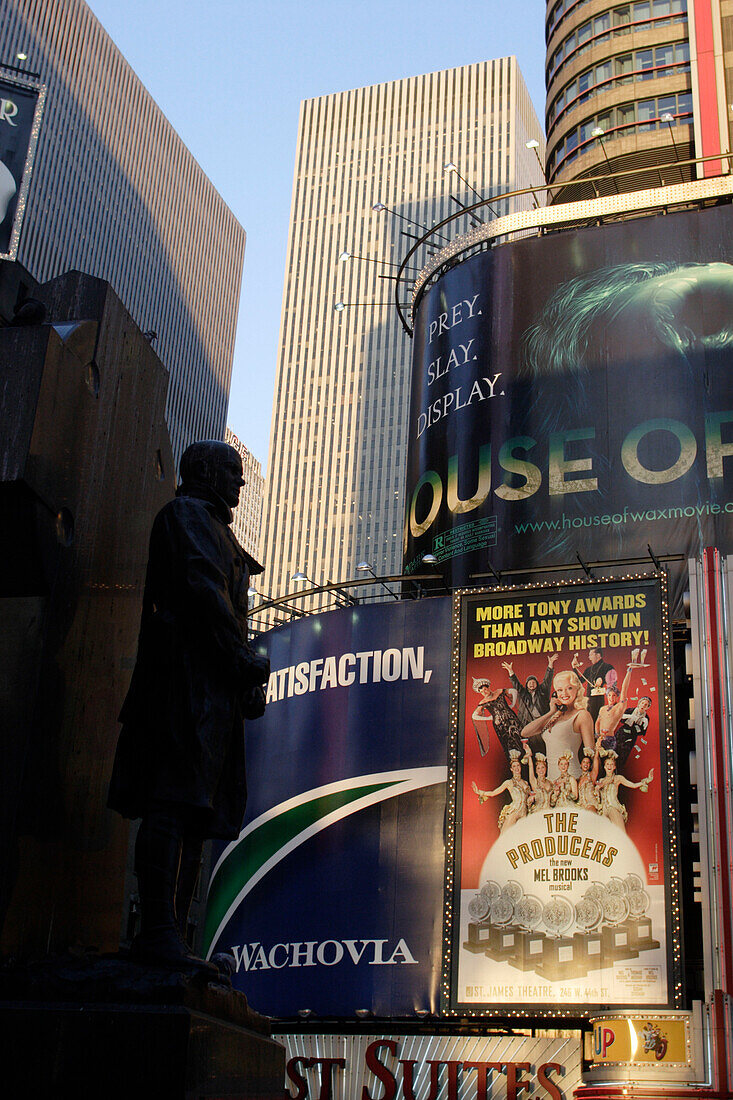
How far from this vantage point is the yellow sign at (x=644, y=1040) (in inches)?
884

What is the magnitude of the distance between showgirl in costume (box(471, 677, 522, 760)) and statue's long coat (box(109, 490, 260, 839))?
19.8 metres

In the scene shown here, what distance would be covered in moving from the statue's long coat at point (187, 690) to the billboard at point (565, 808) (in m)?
18.6

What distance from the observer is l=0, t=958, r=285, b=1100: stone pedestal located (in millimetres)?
4633

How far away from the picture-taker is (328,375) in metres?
130

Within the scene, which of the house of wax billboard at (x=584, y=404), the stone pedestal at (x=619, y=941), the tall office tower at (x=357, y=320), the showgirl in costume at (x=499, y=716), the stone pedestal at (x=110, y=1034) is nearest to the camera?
the stone pedestal at (x=110, y=1034)

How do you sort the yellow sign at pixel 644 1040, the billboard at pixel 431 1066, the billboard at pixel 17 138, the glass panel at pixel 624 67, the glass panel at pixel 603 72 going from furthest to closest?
1. the glass panel at pixel 603 72
2. the glass panel at pixel 624 67
3. the billboard at pixel 431 1066
4. the yellow sign at pixel 644 1040
5. the billboard at pixel 17 138

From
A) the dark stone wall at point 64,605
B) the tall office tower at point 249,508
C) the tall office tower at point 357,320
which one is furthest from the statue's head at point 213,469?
the tall office tower at point 249,508

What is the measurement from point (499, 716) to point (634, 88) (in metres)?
31.7

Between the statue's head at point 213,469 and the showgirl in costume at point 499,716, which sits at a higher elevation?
the showgirl in costume at point 499,716

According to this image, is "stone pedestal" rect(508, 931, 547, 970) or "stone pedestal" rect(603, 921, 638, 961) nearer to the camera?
"stone pedestal" rect(603, 921, 638, 961)

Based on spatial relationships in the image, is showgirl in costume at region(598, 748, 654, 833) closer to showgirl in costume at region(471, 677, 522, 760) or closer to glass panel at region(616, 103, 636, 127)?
showgirl in costume at region(471, 677, 522, 760)

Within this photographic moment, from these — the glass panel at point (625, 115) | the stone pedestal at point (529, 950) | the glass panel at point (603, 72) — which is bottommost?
the stone pedestal at point (529, 950)

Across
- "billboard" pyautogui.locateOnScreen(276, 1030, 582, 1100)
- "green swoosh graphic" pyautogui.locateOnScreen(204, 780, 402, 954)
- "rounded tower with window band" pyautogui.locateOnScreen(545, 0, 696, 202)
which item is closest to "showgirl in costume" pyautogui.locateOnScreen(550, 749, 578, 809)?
"green swoosh graphic" pyautogui.locateOnScreen(204, 780, 402, 954)

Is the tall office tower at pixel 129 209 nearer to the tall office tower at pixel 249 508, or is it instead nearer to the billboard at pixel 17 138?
the tall office tower at pixel 249 508
